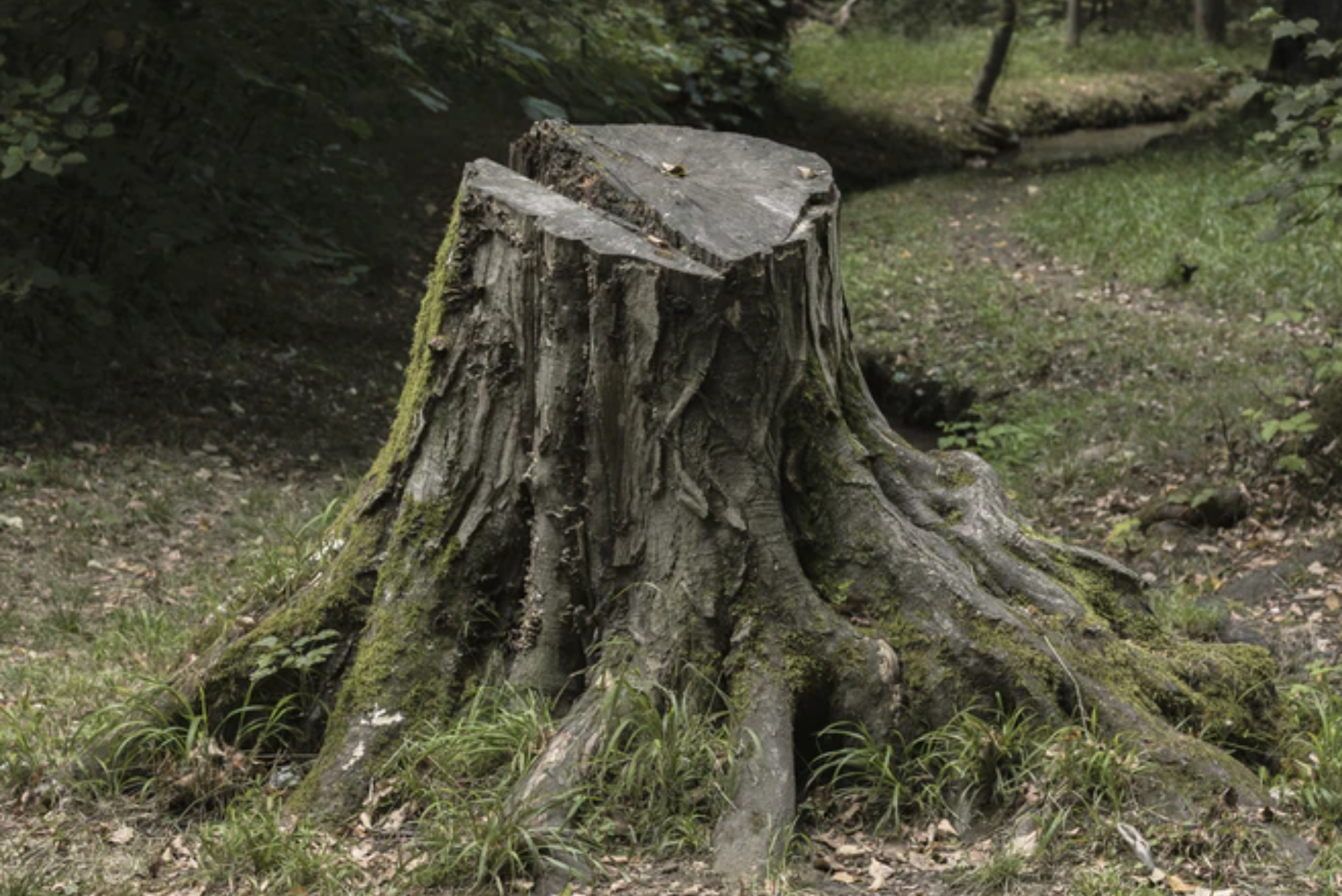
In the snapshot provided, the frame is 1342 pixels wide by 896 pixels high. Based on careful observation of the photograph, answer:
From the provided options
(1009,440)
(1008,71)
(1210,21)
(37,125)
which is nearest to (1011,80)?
(1008,71)

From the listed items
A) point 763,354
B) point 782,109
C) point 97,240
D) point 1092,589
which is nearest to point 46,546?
point 97,240

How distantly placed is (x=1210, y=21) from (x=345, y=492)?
2419 centimetres

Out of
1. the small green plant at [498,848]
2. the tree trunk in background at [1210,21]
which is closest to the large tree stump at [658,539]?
the small green plant at [498,848]

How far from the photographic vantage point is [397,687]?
12.3 ft

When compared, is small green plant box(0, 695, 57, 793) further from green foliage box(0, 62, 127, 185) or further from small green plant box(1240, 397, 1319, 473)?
small green plant box(1240, 397, 1319, 473)

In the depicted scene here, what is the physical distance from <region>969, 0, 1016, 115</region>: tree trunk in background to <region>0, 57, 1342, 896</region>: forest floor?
580 cm

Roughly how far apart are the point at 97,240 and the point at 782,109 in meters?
11.1

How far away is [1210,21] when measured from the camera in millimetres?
26422

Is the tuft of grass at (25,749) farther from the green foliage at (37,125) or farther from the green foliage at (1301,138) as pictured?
the green foliage at (1301,138)

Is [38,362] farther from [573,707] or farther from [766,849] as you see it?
[766,849]

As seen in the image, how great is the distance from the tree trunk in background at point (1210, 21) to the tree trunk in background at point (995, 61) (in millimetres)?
7682

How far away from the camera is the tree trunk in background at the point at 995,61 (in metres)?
18.4

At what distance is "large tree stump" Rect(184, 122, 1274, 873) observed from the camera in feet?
11.7

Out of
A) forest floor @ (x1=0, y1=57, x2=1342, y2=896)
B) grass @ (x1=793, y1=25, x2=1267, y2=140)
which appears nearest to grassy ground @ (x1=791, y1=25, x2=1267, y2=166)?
grass @ (x1=793, y1=25, x2=1267, y2=140)
